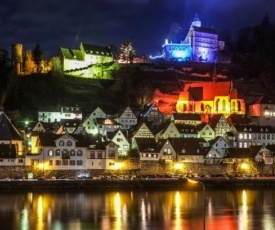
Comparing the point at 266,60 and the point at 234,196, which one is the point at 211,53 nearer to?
the point at 266,60

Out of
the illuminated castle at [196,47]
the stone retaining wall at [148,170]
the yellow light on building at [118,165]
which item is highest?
the illuminated castle at [196,47]

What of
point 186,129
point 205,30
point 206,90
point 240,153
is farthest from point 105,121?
point 205,30

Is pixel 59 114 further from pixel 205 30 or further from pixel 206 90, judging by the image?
pixel 205 30

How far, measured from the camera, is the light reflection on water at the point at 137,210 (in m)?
36.5

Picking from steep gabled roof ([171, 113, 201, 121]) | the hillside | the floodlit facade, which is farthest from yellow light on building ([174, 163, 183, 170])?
the hillside

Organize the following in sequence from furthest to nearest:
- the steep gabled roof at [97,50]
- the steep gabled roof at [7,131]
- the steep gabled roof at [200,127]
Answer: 1. the steep gabled roof at [97,50]
2. the steep gabled roof at [200,127]
3. the steep gabled roof at [7,131]

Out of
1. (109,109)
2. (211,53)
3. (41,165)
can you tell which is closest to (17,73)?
(109,109)

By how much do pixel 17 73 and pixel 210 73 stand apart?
98.1 feet

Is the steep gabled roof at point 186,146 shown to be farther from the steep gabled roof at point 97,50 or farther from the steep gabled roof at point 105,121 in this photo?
the steep gabled roof at point 97,50

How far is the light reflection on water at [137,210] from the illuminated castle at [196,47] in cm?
5087

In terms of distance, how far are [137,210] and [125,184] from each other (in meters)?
14.4

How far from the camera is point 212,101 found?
85625mm

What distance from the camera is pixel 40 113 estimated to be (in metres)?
74.6

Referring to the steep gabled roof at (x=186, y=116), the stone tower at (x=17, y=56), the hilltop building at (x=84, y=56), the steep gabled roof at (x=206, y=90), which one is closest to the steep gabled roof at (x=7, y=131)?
the steep gabled roof at (x=186, y=116)
